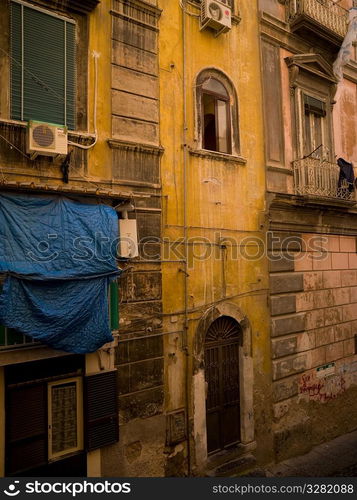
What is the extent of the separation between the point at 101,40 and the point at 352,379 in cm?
1042

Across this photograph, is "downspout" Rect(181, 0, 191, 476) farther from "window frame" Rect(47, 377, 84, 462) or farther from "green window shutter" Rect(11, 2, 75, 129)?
"green window shutter" Rect(11, 2, 75, 129)

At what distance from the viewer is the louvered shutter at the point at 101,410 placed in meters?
5.93

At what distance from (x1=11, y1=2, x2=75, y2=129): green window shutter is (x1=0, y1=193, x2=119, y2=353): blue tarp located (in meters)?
1.50

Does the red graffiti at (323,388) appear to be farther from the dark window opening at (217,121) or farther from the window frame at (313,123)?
the dark window opening at (217,121)

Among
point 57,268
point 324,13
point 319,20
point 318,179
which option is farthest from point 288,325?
point 324,13

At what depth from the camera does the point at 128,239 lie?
21.1ft

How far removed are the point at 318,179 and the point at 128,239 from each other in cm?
563

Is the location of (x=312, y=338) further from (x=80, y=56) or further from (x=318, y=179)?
(x=80, y=56)

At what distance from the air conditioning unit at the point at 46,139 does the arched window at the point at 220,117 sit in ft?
11.5

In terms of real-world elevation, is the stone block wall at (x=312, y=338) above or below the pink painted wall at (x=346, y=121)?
below

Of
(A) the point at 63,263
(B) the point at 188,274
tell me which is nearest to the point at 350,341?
(B) the point at 188,274

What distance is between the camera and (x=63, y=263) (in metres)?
5.57

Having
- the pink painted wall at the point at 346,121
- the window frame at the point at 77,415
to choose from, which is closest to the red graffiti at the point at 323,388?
the window frame at the point at 77,415

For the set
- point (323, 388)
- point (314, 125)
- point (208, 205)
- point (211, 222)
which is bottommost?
point (323, 388)
